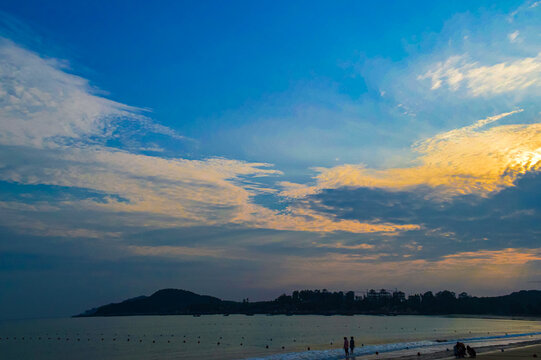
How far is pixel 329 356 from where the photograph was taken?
2067 inches

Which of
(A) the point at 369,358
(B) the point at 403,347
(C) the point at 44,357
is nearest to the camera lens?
(A) the point at 369,358

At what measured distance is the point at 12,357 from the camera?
73250 mm

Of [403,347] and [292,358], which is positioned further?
[403,347]

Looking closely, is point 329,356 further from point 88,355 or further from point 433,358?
point 88,355

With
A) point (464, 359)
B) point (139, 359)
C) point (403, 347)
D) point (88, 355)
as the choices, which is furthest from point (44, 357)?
point (464, 359)

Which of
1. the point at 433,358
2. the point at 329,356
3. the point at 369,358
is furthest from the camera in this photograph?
the point at 329,356

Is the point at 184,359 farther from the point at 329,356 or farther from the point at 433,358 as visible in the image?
the point at 433,358

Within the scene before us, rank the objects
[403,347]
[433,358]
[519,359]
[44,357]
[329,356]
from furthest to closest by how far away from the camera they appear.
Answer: [44,357]
[403,347]
[329,356]
[433,358]
[519,359]

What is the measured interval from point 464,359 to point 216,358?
3336 centimetres

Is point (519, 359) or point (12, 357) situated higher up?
point (519, 359)

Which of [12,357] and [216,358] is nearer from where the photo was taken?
[216,358]

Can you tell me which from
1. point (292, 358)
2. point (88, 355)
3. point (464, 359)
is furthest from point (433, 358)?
point (88, 355)

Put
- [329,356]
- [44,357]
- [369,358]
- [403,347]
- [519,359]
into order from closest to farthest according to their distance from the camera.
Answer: [519,359], [369,358], [329,356], [403,347], [44,357]

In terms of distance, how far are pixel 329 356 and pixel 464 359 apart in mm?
18118
